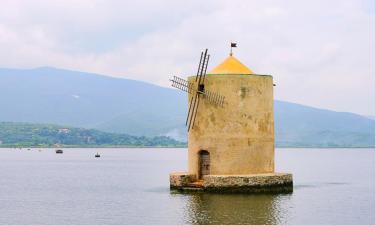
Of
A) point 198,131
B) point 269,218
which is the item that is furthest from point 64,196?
point 269,218

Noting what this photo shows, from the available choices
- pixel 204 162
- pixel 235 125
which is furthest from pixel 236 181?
pixel 235 125

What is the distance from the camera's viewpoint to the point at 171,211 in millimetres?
32125

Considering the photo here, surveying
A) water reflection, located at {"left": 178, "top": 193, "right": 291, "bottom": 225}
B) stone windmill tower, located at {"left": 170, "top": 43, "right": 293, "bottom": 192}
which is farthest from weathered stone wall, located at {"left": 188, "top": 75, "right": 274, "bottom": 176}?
water reflection, located at {"left": 178, "top": 193, "right": 291, "bottom": 225}

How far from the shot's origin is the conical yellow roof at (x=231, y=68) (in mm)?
40969

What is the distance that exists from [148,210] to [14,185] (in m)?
24.6

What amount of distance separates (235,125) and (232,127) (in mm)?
197

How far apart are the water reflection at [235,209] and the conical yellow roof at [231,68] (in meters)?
7.12

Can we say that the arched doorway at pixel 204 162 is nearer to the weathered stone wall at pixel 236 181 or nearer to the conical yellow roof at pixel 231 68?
the weathered stone wall at pixel 236 181

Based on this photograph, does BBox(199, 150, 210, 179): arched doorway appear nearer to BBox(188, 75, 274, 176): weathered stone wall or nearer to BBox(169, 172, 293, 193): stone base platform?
BBox(188, 75, 274, 176): weathered stone wall

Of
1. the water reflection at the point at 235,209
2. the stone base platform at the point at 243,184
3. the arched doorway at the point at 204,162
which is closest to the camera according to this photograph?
the water reflection at the point at 235,209

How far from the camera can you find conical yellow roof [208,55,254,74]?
4097 centimetres

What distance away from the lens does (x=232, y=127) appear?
3984 centimetres

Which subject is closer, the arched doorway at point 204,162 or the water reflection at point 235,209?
the water reflection at point 235,209

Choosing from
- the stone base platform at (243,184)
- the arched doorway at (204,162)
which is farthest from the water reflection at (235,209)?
the arched doorway at (204,162)
